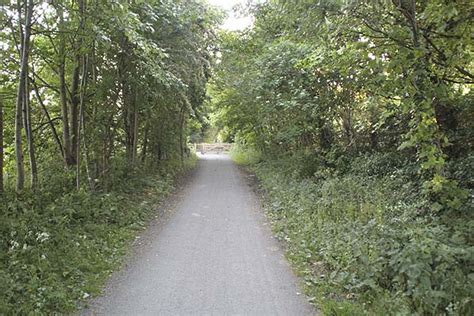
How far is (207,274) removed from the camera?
6316mm

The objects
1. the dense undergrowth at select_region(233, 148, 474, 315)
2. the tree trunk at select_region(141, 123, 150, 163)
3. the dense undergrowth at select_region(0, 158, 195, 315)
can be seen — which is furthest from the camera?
the tree trunk at select_region(141, 123, 150, 163)

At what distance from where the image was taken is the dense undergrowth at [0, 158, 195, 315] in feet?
16.8

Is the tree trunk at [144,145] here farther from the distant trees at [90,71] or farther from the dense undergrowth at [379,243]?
the dense undergrowth at [379,243]

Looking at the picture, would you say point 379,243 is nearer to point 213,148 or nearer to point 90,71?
point 90,71

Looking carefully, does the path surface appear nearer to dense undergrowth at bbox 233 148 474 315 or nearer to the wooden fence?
dense undergrowth at bbox 233 148 474 315

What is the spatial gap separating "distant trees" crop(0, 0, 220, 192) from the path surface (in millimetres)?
3432

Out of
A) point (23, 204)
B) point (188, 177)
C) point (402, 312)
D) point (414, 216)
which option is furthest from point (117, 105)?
point (402, 312)

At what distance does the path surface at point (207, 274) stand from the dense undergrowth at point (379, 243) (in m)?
0.45

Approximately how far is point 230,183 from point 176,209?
19.2ft

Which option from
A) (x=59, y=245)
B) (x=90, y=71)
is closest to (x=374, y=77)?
(x=59, y=245)

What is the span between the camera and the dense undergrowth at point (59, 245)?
5105 millimetres

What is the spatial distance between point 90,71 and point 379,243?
9.01 metres

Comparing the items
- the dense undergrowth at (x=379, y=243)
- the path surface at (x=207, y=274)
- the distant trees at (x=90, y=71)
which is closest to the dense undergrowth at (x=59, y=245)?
the path surface at (x=207, y=274)

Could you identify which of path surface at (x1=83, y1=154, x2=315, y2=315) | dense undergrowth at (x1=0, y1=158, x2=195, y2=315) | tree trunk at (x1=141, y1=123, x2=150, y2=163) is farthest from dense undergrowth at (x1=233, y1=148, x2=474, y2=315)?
tree trunk at (x1=141, y1=123, x2=150, y2=163)
